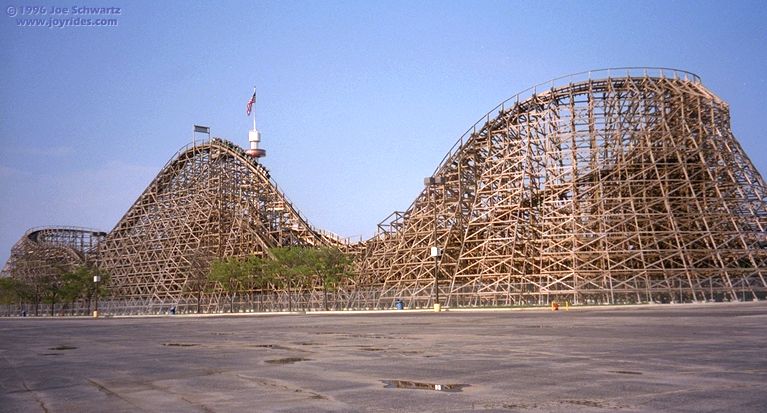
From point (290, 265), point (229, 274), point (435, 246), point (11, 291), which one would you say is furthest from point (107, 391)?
point (11, 291)

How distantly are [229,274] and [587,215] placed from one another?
103 ft

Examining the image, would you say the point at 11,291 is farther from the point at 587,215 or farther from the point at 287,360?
the point at 287,360

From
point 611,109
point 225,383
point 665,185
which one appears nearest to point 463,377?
point 225,383

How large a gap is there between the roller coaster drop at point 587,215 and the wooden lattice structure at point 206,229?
4.05m

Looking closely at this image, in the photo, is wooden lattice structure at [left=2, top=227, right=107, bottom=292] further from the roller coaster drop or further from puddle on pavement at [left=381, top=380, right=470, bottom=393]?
puddle on pavement at [left=381, top=380, right=470, bottom=393]

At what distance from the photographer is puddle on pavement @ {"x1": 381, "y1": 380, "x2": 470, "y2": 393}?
911 cm

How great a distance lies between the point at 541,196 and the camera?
53031 millimetres

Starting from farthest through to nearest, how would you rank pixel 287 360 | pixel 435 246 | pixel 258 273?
pixel 258 273 < pixel 435 246 < pixel 287 360

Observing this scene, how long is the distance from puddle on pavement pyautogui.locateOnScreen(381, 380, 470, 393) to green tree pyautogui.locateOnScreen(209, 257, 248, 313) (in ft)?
181

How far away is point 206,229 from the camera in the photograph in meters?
71.6

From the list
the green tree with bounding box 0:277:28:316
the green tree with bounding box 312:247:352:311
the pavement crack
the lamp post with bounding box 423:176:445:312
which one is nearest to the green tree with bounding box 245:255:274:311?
the green tree with bounding box 312:247:352:311

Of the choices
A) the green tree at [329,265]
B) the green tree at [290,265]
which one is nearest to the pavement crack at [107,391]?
the green tree at [329,265]

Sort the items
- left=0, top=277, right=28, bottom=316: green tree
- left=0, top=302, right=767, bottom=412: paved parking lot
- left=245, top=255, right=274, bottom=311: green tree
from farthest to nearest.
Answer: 1. left=0, top=277, right=28, bottom=316: green tree
2. left=245, top=255, right=274, bottom=311: green tree
3. left=0, top=302, right=767, bottom=412: paved parking lot

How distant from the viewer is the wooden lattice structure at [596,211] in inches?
1801
